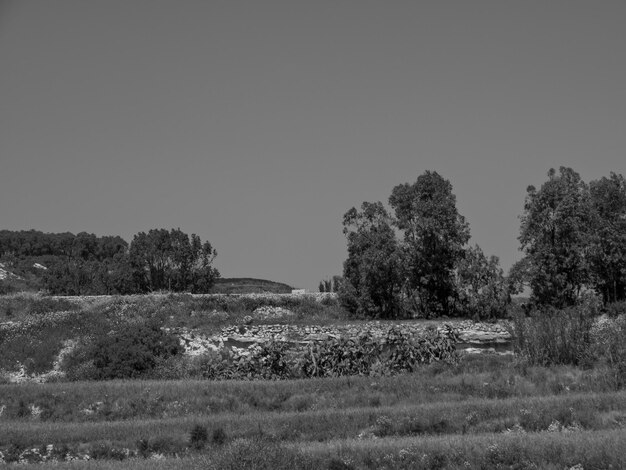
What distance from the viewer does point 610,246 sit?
45688mm

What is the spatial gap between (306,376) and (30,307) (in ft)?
91.2

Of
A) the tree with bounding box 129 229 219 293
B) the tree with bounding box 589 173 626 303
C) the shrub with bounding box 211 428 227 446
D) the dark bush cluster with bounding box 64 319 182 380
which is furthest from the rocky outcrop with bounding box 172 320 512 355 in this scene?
the tree with bounding box 129 229 219 293

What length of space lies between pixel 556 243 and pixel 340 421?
29.8 metres

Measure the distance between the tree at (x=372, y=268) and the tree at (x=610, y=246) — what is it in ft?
39.0

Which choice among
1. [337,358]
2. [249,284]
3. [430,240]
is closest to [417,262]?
[430,240]

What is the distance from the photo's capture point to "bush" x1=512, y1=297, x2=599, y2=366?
26.4 meters

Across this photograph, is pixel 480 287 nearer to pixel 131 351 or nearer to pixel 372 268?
pixel 372 268

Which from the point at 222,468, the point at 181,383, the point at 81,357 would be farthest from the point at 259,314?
the point at 222,468

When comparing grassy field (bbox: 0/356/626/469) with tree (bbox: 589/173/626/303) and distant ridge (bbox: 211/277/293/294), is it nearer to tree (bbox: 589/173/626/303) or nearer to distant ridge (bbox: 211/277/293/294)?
tree (bbox: 589/173/626/303)

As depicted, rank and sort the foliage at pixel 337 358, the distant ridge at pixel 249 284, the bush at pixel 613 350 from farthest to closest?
1. the distant ridge at pixel 249 284
2. the foliage at pixel 337 358
3. the bush at pixel 613 350

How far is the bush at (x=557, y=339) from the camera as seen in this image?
26406mm

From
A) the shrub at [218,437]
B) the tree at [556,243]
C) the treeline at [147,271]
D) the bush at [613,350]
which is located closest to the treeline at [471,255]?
the tree at [556,243]

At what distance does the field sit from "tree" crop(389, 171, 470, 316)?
19.2 meters

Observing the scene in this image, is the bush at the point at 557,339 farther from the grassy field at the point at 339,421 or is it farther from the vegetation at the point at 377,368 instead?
the grassy field at the point at 339,421
